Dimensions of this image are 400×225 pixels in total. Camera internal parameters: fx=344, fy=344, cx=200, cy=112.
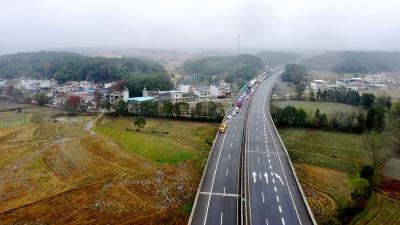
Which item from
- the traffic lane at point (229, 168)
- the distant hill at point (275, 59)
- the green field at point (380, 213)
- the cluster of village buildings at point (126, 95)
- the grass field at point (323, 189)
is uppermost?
the distant hill at point (275, 59)

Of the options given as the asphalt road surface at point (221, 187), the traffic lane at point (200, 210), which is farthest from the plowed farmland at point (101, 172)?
the asphalt road surface at point (221, 187)

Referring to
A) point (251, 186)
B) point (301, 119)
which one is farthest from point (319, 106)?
point (251, 186)

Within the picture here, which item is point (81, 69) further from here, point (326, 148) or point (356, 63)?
point (356, 63)

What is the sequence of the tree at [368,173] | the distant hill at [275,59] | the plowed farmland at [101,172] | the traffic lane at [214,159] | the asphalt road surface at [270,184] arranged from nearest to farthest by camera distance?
the asphalt road surface at [270,184], the plowed farmland at [101,172], the traffic lane at [214,159], the tree at [368,173], the distant hill at [275,59]

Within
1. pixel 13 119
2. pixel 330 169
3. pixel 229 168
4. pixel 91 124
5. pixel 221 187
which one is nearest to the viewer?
pixel 221 187

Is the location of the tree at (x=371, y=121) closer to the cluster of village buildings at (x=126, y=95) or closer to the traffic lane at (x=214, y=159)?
the traffic lane at (x=214, y=159)

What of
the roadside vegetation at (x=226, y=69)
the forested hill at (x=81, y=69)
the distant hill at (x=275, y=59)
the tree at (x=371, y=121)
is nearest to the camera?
the tree at (x=371, y=121)

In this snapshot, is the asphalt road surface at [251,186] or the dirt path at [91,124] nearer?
the asphalt road surface at [251,186]
